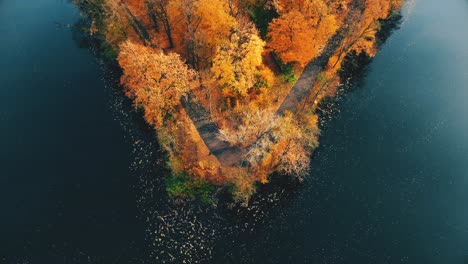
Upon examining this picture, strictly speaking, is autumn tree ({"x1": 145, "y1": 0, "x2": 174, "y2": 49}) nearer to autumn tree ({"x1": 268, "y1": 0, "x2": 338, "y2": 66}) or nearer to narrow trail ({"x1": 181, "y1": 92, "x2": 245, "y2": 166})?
narrow trail ({"x1": 181, "y1": 92, "x2": 245, "y2": 166})

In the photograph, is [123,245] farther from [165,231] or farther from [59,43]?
[59,43]

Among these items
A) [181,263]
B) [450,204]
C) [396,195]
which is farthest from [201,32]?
[450,204]

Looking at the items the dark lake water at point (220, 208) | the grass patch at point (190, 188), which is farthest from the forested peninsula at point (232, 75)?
the dark lake water at point (220, 208)

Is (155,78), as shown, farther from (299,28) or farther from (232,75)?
(299,28)

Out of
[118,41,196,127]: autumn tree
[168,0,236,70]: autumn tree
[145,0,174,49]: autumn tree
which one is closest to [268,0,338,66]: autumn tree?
[168,0,236,70]: autumn tree

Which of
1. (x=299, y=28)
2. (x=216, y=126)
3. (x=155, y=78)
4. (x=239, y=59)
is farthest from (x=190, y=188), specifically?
(x=299, y=28)

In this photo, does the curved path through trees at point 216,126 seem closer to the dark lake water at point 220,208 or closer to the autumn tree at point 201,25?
the dark lake water at point 220,208
